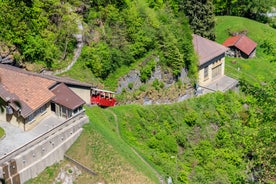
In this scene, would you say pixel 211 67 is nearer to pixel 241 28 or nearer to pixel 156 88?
pixel 156 88

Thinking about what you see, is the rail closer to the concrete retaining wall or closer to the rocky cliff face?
the concrete retaining wall

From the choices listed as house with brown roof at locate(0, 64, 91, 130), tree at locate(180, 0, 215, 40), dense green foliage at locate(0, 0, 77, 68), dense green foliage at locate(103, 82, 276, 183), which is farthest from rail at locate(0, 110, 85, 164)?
tree at locate(180, 0, 215, 40)

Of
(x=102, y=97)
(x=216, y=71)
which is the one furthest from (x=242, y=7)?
(x=102, y=97)

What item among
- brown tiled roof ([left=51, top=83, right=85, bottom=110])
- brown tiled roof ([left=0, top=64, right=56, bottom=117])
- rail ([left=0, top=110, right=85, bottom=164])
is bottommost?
rail ([left=0, top=110, right=85, bottom=164])

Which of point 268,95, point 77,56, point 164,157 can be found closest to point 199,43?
point 77,56

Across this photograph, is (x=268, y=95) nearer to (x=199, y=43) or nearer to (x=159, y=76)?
(x=159, y=76)
